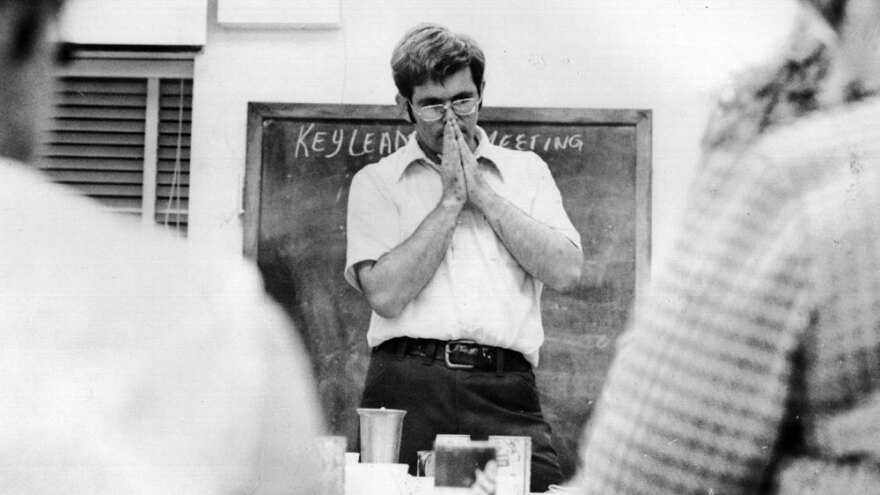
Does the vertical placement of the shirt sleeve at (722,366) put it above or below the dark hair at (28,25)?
below

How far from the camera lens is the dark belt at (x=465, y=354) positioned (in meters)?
1.90

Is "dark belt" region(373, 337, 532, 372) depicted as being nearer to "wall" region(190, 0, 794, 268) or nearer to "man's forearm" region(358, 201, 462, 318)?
"man's forearm" region(358, 201, 462, 318)

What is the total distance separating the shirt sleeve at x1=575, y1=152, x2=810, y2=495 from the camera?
60 cm

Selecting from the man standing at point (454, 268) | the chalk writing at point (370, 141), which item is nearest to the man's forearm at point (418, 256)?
the man standing at point (454, 268)

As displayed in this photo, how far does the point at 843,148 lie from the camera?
0.62 m

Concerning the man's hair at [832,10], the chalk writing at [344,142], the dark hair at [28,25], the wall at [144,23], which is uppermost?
the wall at [144,23]

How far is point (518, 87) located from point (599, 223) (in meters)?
0.34

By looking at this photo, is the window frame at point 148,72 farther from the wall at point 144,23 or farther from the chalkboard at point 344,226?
the chalkboard at point 344,226

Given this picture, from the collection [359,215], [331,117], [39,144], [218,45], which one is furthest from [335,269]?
[39,144]

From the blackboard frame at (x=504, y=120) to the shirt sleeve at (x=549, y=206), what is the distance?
0.10m

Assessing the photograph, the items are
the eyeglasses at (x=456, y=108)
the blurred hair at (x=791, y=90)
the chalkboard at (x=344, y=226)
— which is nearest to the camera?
the blurred hair at (x=791, y=90)

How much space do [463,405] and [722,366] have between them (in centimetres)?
132

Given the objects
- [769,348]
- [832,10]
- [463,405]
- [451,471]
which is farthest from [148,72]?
[769,348]

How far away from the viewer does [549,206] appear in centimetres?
208
